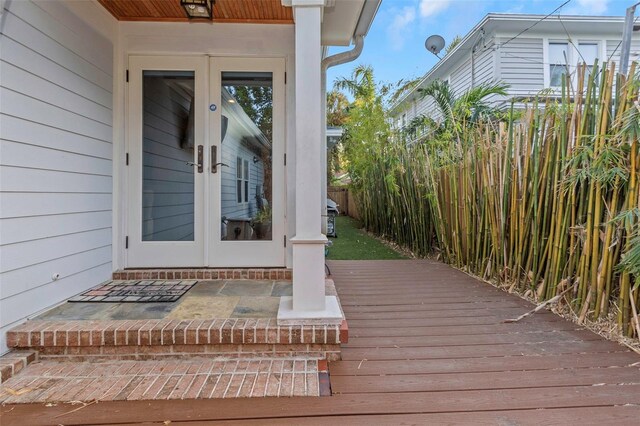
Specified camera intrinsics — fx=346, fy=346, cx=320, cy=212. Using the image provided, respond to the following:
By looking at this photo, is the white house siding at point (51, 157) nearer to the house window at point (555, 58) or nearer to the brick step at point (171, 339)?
the brick step at point (171, 339)

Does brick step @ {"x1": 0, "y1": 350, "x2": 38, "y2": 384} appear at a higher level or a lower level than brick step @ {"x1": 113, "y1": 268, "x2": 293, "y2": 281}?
lower

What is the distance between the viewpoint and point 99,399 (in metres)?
1.58

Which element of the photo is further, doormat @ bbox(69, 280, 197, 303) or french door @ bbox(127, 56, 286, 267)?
french door @ bbox(127, 56, 286, 267)

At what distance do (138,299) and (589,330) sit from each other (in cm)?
306

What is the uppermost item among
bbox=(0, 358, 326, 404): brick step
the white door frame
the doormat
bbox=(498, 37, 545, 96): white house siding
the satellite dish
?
the satellite dish

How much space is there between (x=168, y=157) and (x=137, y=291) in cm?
117

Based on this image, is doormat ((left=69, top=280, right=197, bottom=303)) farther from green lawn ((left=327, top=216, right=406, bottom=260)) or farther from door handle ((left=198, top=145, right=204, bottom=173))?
green lawn ((left=327, top=216, right=406, bottom=260))

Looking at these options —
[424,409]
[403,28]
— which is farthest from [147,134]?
[403,28]

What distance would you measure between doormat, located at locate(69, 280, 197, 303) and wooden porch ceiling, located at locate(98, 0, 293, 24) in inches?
88.3

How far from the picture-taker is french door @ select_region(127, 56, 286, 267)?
9.96 feet

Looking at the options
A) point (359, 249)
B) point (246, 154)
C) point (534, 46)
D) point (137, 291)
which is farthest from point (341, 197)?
A: point (137, 291)

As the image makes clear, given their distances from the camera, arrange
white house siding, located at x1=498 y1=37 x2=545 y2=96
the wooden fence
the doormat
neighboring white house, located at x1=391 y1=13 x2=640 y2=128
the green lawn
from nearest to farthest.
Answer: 1. the doormat
2. the green lawn
3. neighboring white house, located at x1=391 y1=13 x2=640 y2=128
4. white house siding, located at x1=498 y1=37 x2=545 y2=96
5. the wooden fence

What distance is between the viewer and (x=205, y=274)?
9.86 feet

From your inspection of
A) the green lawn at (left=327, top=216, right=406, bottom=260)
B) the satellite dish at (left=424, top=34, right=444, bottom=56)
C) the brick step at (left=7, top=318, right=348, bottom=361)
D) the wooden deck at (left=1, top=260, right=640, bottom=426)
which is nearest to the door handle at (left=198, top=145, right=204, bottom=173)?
the brick step at (left=7, top=318, right=348, bottom=361)
